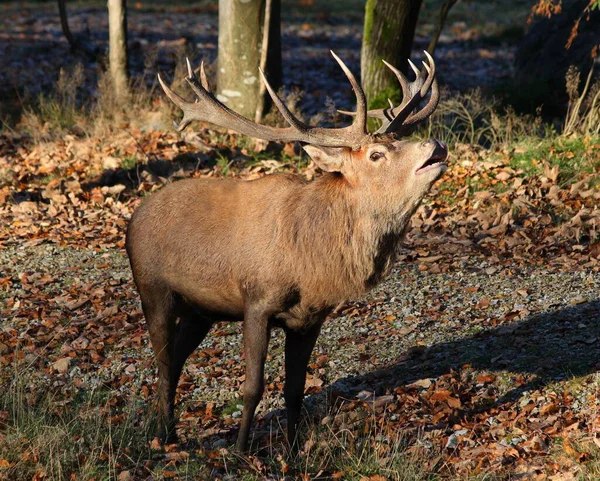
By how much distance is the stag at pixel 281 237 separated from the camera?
5.61m

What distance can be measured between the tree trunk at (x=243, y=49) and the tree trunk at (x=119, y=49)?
1.54 meters

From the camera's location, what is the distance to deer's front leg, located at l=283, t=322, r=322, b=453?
5.95 meters

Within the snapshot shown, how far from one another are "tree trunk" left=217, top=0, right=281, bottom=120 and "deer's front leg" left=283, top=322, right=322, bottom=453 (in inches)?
271

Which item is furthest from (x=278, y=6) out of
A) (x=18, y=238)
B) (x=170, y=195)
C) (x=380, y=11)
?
(x=170, y=195)

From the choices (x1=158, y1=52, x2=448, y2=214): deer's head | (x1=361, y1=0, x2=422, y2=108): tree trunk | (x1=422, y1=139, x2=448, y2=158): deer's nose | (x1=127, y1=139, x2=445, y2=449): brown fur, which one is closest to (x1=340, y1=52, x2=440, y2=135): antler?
(x1=158, y1=52, x2=448, y2=214): deer's head

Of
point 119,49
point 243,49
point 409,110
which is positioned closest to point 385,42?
point 243,49

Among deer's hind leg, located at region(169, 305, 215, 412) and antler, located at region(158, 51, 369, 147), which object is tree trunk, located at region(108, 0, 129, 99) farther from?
deer's hind leg, located at region(169, 305, 215, 412)

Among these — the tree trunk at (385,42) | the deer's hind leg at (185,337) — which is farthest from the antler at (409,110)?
the tree trunk at (385,42)

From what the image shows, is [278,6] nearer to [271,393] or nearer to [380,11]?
[380,11]

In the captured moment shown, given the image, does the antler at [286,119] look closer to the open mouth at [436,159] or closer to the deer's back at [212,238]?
the deer's back at [212,238]

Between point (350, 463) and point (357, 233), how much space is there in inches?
57.0

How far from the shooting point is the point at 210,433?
6.25m

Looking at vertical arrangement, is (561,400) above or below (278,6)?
below

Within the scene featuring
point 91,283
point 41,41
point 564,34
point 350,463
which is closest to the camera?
point 350,463
